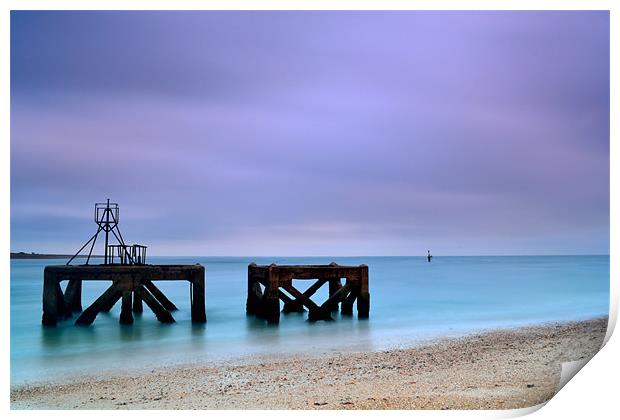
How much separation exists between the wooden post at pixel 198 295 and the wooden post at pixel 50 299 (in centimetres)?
337

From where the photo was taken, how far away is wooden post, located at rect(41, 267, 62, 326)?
15594 mm

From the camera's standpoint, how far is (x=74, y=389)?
33.6 ft

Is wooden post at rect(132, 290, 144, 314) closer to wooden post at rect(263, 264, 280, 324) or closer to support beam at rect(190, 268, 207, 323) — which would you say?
support beam at rect(190, 268, 207, 323)

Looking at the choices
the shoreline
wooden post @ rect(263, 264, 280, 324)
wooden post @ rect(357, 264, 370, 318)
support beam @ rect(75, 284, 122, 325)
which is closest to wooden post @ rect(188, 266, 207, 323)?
wooden post @ rect(263, 264, 280, 324)

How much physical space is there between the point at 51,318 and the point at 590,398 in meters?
12.7

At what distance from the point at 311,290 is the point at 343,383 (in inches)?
336

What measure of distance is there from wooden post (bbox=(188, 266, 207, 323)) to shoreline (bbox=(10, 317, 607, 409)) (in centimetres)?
397

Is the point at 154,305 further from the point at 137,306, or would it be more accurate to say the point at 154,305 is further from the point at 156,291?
the point at 137,306

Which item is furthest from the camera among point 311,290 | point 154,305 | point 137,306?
point 137,306

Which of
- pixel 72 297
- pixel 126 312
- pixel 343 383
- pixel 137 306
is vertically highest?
pixel 72 297

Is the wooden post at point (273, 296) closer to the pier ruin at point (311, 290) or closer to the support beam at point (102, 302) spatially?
the pier ruin at point (311, 290)

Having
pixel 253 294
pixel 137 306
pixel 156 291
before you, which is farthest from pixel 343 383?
pixel 137 306

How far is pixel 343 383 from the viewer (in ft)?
32.4
